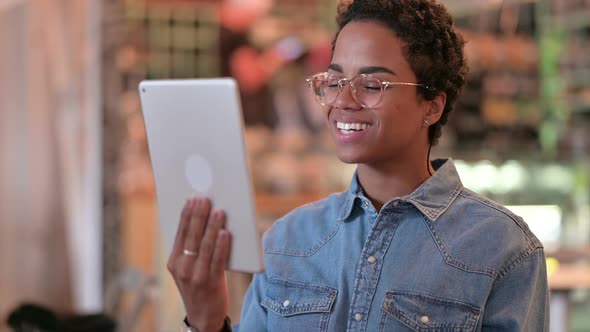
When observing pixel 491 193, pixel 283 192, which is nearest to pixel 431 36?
pixel 491 193

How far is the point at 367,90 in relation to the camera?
143 cm

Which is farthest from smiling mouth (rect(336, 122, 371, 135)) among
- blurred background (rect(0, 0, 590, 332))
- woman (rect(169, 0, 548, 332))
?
blurred background (rect(0, 0, 590, 332))

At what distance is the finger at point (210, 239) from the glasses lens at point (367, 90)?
0.28m

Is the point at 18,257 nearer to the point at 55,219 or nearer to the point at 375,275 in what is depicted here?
the point at 55,219

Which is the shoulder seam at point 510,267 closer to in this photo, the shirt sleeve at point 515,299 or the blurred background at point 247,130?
the shirt sleeve at point 515,299

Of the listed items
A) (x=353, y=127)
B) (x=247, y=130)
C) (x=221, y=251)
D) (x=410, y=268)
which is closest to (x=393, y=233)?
(x=410, y=268)

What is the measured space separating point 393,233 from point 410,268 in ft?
0.22

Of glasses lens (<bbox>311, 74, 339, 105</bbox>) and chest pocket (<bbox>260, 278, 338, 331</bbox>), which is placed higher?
glasses lens (<bbox>311, 74, 339, 105</bbox>)

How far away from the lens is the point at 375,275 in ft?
4.74

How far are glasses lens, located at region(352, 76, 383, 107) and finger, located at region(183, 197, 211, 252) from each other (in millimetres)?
284

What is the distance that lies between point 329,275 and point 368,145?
0.74 feet

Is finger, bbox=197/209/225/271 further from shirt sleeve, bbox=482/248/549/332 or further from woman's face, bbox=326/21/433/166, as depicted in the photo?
shirt sleeve, bbox=482/248/549/332

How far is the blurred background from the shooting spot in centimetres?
449

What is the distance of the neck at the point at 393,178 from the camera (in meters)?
1.51
